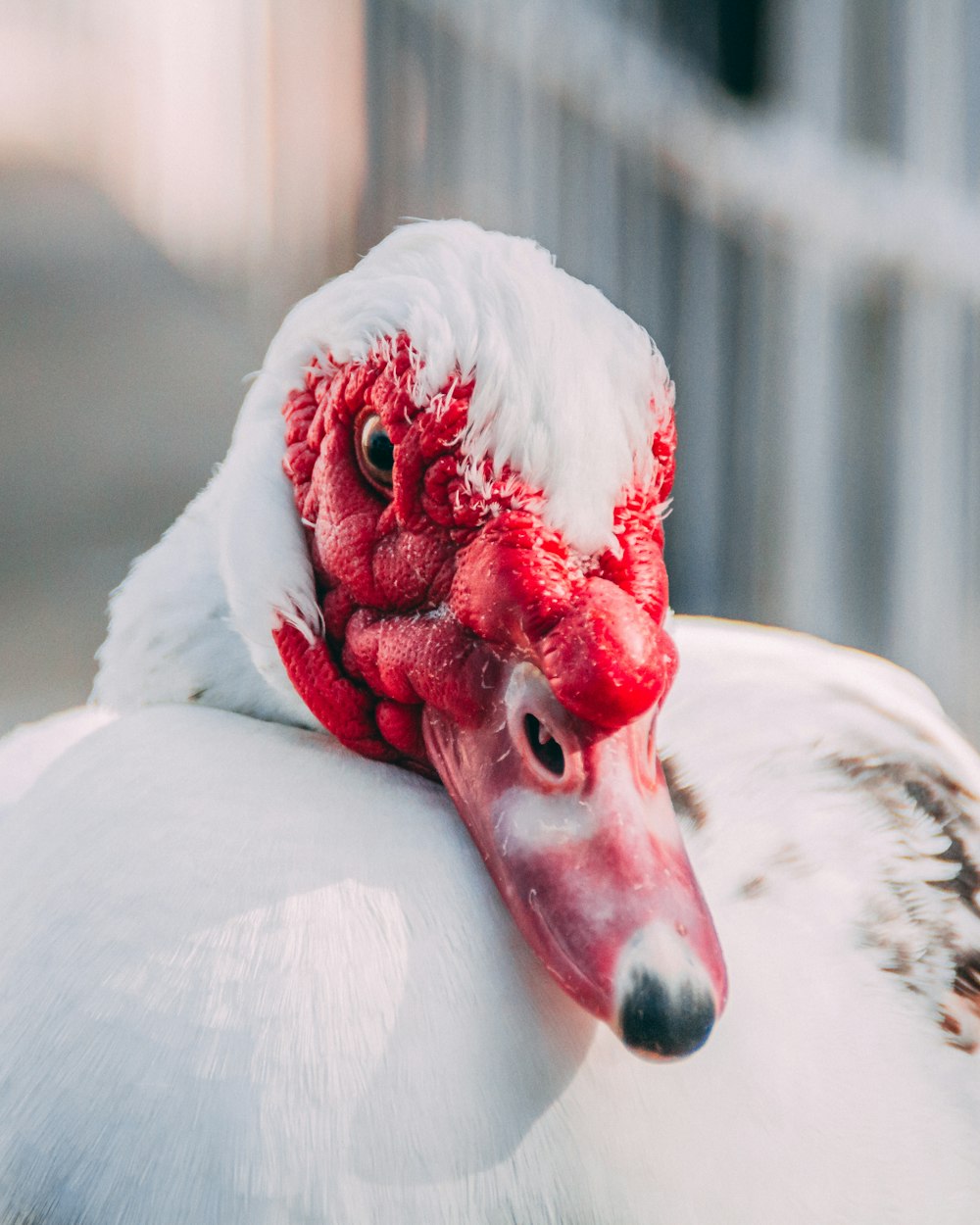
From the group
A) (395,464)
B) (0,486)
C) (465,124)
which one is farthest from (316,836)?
(0,486)

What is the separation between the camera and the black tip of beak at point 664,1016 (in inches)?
23.5

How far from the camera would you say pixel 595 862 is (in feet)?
2.09

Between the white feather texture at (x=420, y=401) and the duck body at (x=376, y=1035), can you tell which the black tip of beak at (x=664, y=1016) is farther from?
the white feather texture at (x=420, y=401)

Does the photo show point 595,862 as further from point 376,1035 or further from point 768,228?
point 768,228

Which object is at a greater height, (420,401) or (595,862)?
(420,401)

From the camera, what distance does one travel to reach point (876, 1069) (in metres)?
0.74

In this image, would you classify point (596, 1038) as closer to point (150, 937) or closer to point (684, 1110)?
point (684, 1110)

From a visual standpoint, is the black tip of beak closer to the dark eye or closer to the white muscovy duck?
the white muscovy duck

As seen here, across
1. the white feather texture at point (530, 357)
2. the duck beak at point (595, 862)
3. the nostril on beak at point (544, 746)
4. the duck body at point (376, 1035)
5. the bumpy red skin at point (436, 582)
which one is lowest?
the duck body at point (376, 1035)

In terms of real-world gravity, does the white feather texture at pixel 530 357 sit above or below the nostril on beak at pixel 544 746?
above

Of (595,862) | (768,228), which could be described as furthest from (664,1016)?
(768,228)

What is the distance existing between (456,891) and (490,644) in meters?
0.15

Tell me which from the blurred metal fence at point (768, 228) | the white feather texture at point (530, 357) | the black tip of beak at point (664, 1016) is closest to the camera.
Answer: the black tip of beak at point (664, 1016)

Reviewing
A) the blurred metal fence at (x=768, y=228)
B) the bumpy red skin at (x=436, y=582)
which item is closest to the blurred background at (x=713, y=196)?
the blurred metal fence at (x=768, y=228)
